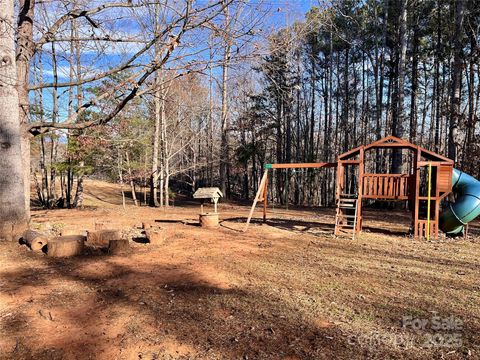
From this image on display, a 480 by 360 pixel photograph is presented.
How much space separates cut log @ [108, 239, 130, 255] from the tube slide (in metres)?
8.80

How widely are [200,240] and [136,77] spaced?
4000 millimetres

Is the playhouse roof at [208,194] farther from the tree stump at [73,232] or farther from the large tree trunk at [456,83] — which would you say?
the large tree trunk at [456,83]

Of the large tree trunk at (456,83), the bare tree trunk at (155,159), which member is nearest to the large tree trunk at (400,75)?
the large tree trunk at (456,83)

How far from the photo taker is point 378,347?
10.0ft

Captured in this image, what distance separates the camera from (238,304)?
13.1 feet

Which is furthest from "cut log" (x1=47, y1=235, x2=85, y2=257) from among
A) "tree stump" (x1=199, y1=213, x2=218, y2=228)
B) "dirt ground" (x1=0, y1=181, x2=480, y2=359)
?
"tree stump" (x1=199, y1=213, x2=218, y2=228)

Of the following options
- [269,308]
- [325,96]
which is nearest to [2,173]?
[269,308]

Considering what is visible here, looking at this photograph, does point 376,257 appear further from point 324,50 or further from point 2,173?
point 324,50

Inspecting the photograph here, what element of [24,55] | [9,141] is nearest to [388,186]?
[9,141]

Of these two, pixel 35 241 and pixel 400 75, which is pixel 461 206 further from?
pixel 35 241

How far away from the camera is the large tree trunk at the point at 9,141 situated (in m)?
6.09

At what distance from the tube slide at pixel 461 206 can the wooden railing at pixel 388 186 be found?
50.2 inches

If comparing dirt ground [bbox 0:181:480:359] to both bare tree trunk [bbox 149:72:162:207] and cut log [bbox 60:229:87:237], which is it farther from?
bare tree trunk [bbox 149:72:162:207]

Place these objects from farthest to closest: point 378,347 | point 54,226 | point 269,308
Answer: point 54,226
point 269,308
point 378,347
